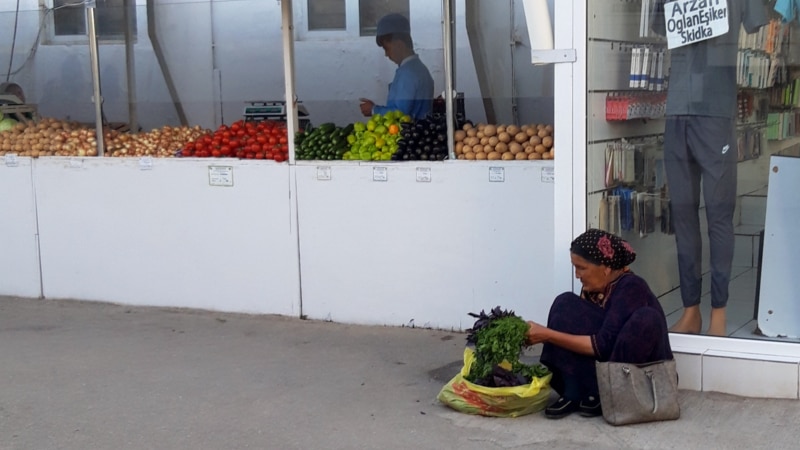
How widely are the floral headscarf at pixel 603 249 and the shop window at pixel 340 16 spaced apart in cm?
352

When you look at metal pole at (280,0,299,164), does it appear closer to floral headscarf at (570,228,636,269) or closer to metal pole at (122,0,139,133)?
metal pole at (122,0,139,133)

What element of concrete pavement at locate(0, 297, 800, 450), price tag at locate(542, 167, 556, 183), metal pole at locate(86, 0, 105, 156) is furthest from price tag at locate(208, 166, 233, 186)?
price tag at locate(542, 167, 556, 183)

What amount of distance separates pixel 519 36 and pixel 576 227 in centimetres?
255

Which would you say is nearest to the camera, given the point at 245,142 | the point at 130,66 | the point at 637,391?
the point at 637,391

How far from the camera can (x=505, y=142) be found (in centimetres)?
695

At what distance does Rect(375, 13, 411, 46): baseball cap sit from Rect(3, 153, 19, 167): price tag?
3.05 metres

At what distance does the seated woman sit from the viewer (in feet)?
16.6

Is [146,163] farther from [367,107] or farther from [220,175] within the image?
[367,107]

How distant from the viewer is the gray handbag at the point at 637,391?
198 inches

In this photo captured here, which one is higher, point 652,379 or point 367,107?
point 367,107

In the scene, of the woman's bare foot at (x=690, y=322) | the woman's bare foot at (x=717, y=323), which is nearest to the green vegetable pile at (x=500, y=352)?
the woman's bare foot at (x=690, y=322)

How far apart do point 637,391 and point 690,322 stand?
2.89 ft

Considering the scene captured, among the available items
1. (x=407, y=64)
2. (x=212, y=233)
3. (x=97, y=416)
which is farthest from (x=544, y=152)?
(x=97, y=416)

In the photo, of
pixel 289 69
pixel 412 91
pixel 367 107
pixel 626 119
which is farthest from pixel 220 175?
pixel 626 119
